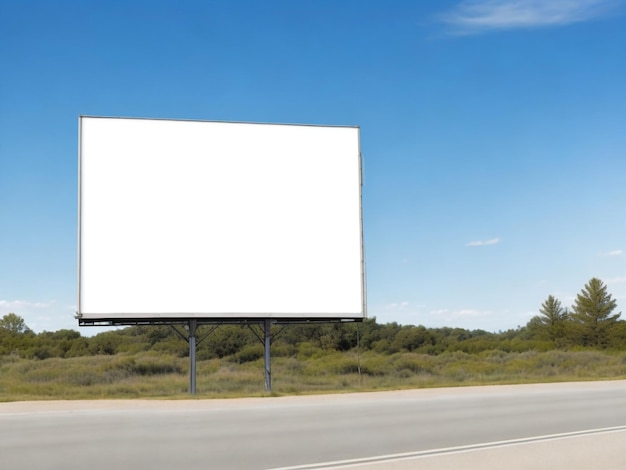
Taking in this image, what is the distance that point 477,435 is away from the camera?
13.1 meters

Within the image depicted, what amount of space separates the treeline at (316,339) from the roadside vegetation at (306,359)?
0.10m

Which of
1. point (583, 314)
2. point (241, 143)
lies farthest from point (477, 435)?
point (583, 314)

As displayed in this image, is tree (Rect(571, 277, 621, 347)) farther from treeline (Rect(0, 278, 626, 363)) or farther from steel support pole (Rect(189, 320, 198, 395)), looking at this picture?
steel support pole (Rect(189, 320, 198, 395))

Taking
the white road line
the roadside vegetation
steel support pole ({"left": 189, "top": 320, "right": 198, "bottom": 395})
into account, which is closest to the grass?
the roadside vegetation

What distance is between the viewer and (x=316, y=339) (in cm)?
5919

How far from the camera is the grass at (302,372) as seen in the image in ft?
97.2

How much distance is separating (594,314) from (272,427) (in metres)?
68.1

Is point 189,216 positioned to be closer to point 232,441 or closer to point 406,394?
point 406,394

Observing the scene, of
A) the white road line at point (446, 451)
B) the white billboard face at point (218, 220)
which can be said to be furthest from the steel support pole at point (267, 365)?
the white road line at point (446, 451)

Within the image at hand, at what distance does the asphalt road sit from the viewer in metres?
10.7

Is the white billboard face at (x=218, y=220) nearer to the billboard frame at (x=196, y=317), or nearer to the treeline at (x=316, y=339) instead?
the billboard frame at (x=196, y=317)

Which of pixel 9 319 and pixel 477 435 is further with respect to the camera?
pixel 9 319

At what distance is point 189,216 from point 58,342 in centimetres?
3565

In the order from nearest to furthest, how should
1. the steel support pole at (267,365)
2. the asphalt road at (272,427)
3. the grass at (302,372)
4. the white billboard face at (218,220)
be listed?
the asphalt road at (272,427), the white billboard face at (218,220), the steel support pole at (267,365), the grass at (302,372)
